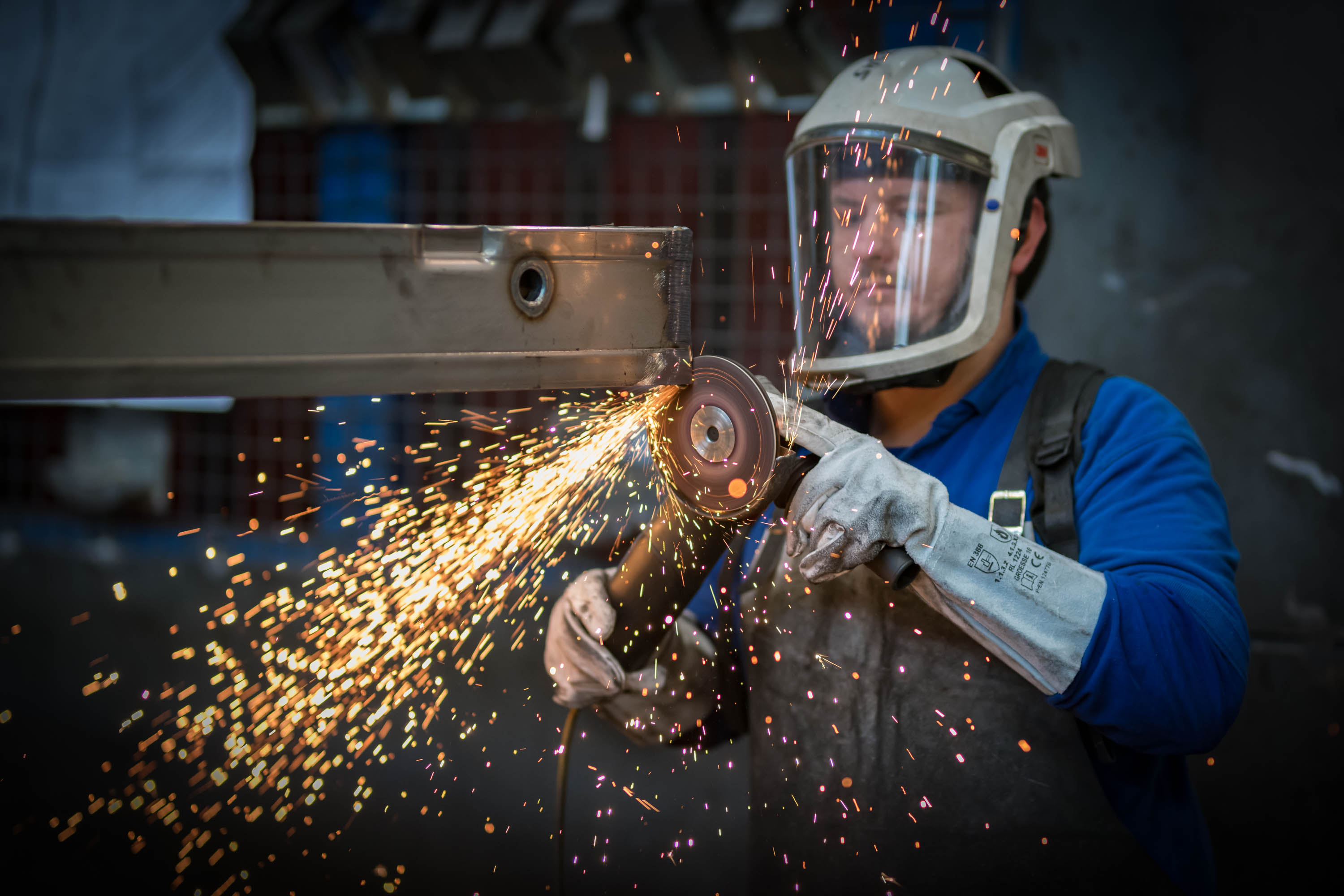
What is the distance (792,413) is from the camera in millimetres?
1272

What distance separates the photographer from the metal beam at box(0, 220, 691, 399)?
2.54ft

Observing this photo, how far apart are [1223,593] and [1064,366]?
486 mm

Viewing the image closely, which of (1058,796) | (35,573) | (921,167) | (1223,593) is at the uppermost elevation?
(921,167)

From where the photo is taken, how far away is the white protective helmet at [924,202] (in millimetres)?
1632

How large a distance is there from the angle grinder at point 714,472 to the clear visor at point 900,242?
51 cm

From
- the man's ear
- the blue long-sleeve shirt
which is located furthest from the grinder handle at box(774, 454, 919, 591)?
the man's ear

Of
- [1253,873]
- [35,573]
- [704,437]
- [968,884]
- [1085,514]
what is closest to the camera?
[704,437]

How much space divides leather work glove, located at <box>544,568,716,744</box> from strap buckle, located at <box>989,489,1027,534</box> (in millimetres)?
→ 640

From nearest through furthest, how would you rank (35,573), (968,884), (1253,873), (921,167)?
(968,884)
(921,167)
(1253,873)
(35,573)

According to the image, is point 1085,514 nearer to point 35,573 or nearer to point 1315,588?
point 1315,588

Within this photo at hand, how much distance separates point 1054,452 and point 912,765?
0.59 metres

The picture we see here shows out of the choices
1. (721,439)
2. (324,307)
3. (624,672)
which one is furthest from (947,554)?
(324,307)

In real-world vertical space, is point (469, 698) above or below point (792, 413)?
below

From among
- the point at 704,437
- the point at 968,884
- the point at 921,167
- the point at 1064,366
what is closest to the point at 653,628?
the point at 704,437
